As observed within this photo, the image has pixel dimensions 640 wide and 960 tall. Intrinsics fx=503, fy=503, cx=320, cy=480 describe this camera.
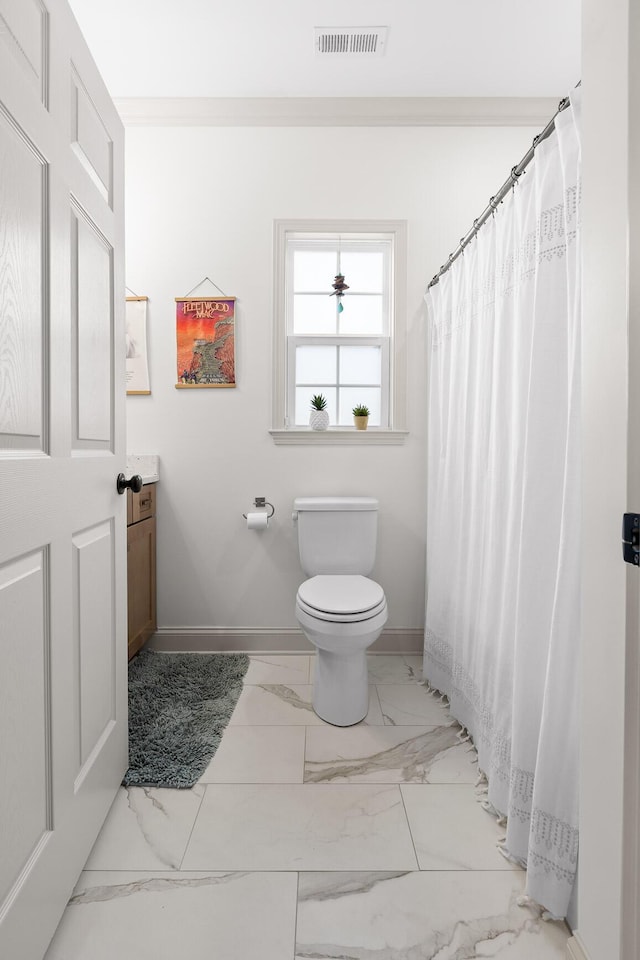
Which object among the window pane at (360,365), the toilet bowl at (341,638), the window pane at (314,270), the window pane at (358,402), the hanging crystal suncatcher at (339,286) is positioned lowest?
the toilet bowl at (341,638)

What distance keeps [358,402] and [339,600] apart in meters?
1.10

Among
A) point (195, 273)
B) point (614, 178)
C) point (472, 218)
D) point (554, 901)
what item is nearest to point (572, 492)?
point (614, 178)

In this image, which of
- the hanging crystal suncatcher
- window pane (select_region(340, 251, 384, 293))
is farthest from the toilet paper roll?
window pane (select_region(340, 251, 384, 293))

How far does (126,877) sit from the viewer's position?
1169 millimetres

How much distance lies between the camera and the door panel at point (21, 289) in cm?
83

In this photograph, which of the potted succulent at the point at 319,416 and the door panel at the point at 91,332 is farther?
the potted succulent at the point at 319,416

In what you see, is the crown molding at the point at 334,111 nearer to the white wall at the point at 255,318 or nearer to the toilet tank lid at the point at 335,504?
the white wall at the point at 255,318

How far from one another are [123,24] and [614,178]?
2.12 m

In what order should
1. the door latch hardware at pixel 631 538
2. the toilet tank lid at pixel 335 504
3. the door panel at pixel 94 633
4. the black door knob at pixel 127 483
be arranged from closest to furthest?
the door latch hardware at pixel 631 538
the door panel at pixel 94 633
the black door knob at pixel 127 483
the toilet tank lid at pixel 335 504

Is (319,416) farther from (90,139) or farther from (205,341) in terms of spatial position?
(90,139)

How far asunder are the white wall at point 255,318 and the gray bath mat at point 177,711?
218 millimetres

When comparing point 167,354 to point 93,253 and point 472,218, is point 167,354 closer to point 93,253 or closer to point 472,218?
point 93,253

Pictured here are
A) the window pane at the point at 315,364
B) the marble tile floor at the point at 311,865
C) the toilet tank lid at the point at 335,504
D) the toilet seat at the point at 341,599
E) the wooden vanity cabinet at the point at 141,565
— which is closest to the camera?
the marble tile floor at the point at 311,865

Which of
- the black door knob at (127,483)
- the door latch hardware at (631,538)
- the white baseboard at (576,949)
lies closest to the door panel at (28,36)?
the black door knob at (127,483)
